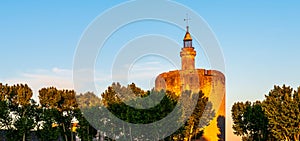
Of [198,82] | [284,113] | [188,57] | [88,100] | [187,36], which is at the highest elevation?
[187,36]

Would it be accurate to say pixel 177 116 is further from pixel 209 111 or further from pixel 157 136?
pixel 209 111

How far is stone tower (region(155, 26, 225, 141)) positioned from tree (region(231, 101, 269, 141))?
2583 mm

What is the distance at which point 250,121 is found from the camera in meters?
54.6

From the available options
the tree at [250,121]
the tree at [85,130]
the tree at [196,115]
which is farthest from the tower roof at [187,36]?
the tree at [85,130]

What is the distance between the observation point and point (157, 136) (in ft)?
137

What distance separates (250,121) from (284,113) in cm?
1079

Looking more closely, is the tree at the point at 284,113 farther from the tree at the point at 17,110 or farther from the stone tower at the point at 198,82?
the tree at the point at 17,110

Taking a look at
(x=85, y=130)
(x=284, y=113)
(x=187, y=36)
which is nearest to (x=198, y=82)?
(x=187, y=36)

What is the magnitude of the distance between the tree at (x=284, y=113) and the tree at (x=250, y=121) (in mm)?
6158

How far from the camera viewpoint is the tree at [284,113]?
43.4 m

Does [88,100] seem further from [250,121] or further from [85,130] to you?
[250,121]

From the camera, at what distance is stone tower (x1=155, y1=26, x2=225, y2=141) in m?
54.0

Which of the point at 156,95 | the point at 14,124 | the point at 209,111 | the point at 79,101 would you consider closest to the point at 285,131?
the point at 209,111

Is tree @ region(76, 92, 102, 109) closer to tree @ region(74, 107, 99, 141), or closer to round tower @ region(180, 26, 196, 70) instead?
tree @ region(74, 107, 99, 141)
